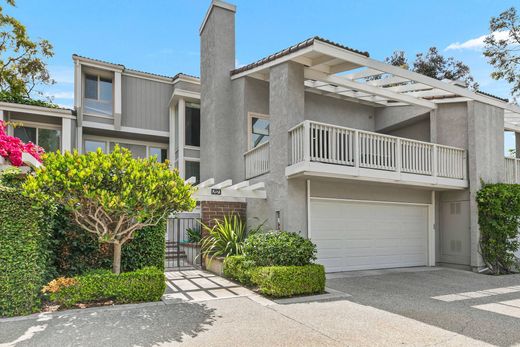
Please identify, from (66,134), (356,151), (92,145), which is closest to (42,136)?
(66,134)

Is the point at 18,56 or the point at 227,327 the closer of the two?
the point at 227,327

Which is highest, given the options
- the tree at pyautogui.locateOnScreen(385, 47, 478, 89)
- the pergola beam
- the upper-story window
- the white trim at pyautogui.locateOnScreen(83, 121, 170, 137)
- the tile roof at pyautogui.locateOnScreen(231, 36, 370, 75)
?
the tree at pyautogui.locateOnScreen(385, 47, 478, 89)

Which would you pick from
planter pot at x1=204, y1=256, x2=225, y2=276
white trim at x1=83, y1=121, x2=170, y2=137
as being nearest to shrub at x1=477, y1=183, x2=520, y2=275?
planter pot at x1=204, y1=256, x2=225, y2=276

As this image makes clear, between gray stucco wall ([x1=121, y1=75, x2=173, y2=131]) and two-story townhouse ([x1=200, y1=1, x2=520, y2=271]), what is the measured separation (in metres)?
4.12

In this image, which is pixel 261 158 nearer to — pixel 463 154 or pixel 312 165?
pixel 312 165

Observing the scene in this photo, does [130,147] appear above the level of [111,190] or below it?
above

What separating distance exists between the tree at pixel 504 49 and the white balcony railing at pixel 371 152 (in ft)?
24.0

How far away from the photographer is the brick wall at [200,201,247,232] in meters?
10.6

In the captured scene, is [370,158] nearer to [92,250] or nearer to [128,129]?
[92,250]

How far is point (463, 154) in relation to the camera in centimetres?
1151

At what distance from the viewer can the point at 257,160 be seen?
36.7 ft

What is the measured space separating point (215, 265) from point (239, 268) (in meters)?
1.67

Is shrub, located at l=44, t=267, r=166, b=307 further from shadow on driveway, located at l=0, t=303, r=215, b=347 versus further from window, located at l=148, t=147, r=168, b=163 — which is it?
window, located at l=148, t=147, r=168, b=163

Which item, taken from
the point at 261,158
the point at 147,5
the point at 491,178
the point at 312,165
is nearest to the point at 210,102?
the point at 261,158
